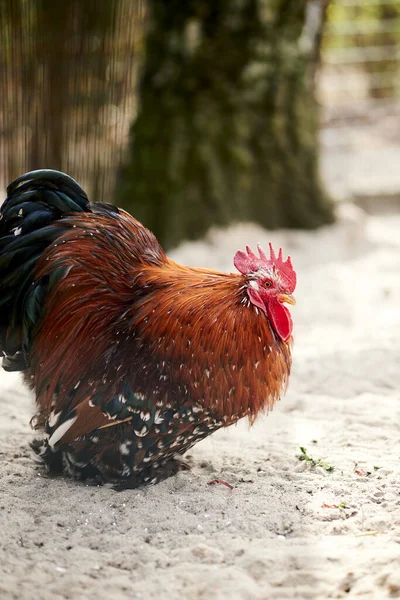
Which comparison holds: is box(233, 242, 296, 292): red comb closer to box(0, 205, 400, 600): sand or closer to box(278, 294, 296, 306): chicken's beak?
box(278, 294, 296, 306): chicken's beak

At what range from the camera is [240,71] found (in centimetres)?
805

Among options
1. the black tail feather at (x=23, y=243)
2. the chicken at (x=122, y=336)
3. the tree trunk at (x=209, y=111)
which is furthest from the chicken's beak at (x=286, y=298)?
the tree trunk at (x=209, y=111)

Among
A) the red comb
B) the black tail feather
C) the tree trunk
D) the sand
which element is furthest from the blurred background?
the red comb

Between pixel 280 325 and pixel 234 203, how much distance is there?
4.79 meters

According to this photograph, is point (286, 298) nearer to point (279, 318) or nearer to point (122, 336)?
point (279, 318)

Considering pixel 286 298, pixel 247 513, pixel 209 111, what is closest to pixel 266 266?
pixel 286 298

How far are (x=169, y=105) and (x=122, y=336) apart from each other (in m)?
4.99

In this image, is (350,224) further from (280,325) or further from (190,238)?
(280,325)

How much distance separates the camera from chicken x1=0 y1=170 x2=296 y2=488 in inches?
139

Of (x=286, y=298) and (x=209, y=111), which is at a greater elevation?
(x=209, y=111)

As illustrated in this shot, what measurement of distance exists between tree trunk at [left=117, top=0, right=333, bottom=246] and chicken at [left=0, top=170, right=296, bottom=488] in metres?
4.17

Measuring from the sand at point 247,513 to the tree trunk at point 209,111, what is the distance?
3.05m

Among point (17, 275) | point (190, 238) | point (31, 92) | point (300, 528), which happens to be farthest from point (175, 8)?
point (300, 528)

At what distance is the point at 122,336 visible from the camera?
3594 mm
